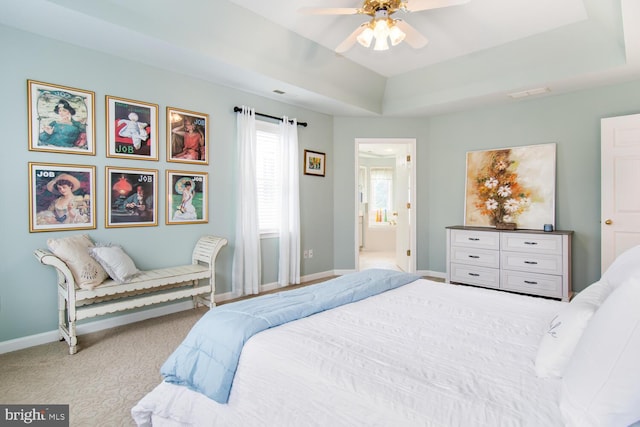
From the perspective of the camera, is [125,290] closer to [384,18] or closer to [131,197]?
[131,197]

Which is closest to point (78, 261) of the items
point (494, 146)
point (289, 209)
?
point (289, 209)

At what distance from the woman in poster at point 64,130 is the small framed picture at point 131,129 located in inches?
8.8

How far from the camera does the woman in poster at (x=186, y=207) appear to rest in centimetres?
373

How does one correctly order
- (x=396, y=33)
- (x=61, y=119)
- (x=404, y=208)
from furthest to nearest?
(x=404, y=208) → (x=61, y=119) → (x=396, y=33)

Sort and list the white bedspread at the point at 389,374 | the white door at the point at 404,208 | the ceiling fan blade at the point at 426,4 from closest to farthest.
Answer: the white bedspread at the point at 389,374
the ceiling fan blade at the point at 426,4
the white door at the point at 404,208

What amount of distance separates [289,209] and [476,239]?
246 cm

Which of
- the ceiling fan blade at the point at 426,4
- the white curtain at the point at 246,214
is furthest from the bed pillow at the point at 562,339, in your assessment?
the white curtain at the point at 246,214

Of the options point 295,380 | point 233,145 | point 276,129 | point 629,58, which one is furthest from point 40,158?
point 629,58

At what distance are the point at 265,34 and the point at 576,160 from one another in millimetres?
3854

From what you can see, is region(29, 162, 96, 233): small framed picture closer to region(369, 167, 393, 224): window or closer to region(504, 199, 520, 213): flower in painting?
region(504, 199, 520, 213): flower in painting

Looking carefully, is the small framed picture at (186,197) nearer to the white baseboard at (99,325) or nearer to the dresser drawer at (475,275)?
the white baseboard at (99,325)

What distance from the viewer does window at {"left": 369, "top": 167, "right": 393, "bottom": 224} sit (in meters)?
9.32

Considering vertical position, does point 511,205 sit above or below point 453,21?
below

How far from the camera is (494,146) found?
192 inches
